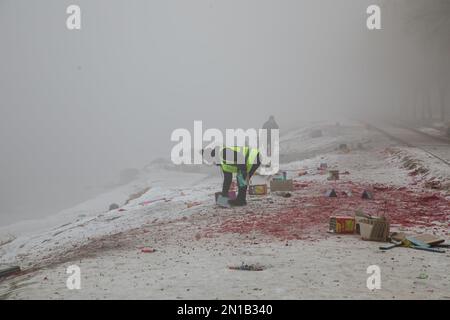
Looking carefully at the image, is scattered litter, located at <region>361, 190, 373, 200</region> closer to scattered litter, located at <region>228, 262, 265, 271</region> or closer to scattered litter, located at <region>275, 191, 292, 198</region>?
scattered litter, located at <region>275, 191, 292, 198</region>

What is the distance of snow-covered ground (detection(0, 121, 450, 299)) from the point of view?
708 cm

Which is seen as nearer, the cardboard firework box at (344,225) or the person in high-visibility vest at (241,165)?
the cardboard firework box at (344,225)

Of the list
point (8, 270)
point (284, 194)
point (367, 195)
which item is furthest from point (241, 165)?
point (8, 270)

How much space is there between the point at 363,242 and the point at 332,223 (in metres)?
1.03

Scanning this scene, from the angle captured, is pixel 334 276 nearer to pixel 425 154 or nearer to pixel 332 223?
pixel 332 223

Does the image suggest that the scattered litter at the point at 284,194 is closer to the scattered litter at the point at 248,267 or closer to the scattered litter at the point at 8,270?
the scattered litter at the point at 248,267

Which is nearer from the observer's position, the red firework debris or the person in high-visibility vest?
the red firework debris

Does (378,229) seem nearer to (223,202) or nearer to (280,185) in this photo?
(223,202)

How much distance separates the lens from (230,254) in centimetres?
926

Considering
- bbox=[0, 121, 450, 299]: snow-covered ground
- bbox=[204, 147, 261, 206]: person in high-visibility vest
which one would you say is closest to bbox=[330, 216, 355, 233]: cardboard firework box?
bbox=[0, 121, 450, 299]: snow-covered ground

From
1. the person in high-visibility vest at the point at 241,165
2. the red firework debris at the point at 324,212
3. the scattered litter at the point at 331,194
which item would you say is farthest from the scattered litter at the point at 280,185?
the person in high-visibility vest at the point at 241,165

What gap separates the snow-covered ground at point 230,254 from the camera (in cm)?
708

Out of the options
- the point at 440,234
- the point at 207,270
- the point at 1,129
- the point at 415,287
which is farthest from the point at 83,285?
the point at 1,129
